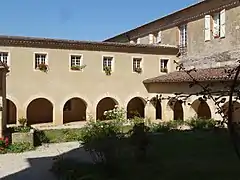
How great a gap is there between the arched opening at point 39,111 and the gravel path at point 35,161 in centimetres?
823

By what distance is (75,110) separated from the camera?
81.5 feet

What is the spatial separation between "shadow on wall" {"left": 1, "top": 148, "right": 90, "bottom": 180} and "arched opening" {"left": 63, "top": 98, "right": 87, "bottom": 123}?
11.0 metres

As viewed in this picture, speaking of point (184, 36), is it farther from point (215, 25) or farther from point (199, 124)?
point (199, 124)

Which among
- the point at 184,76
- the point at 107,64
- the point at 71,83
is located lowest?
the point at 71,83

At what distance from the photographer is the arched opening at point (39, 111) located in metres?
23.5

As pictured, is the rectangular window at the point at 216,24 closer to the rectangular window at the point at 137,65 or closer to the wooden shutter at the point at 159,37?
the rectangular window at the point at 137,65

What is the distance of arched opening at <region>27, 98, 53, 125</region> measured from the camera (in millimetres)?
23453

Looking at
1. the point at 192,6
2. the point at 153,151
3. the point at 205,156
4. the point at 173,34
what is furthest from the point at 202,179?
the point at 173,34

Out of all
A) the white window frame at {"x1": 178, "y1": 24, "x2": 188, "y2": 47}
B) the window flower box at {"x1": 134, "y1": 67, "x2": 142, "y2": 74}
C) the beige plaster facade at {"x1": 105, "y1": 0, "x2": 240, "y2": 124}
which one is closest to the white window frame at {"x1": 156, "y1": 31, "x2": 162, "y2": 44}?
the beige plaster facade at {"x1": 105, "y1": 0, "x2": 240, "y2": 124}

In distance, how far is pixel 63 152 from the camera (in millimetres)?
13727

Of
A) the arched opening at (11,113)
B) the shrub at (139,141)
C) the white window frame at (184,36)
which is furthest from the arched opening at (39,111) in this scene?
the shrub at (139,141)

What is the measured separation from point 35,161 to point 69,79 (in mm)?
10177

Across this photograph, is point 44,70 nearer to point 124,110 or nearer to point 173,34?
point 124,110

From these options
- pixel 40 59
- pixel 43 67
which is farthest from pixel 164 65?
pixel 40 59
